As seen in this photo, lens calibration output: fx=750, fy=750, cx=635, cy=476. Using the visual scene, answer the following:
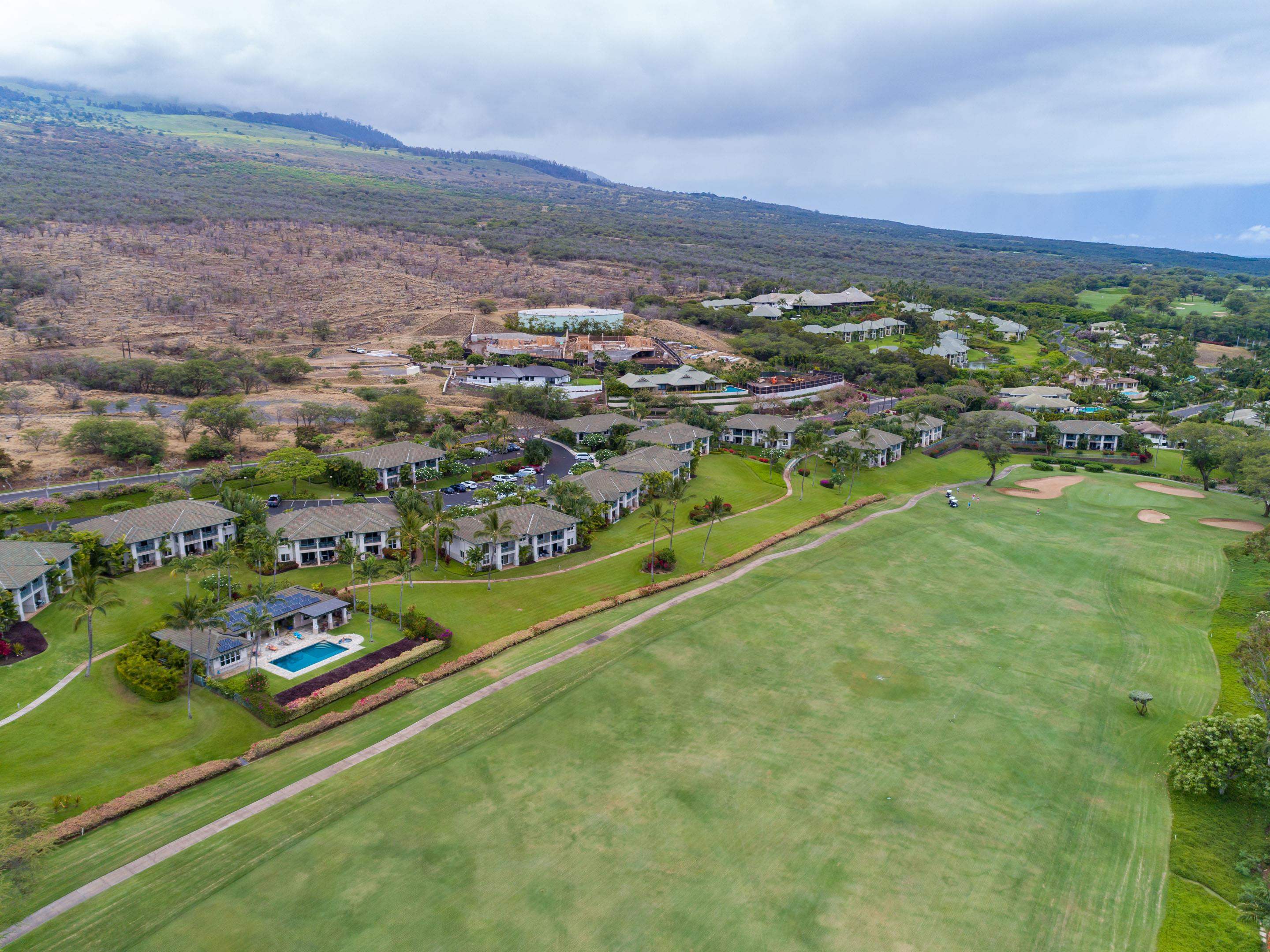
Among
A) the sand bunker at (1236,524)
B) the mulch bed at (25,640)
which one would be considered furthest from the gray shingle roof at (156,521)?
the sand bunker at (1236,524)

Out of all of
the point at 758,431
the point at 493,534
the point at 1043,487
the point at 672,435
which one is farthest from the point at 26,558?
the point at 1043,487

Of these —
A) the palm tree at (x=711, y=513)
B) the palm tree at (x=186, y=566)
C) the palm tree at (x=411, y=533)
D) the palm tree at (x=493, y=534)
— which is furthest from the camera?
the palm tree at (x=711, y=513)

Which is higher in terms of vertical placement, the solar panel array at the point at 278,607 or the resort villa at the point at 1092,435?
the resort villa at the point at 1092,435

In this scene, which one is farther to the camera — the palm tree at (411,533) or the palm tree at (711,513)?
the palm tree at (711,513)

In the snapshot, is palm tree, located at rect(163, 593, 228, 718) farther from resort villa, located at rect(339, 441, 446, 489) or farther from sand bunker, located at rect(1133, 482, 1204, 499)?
sand bunker, located at rect(1133, 482, 1204, 499)

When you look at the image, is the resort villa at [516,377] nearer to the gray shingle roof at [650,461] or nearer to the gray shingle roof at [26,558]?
the gray shingle roof at [650,461]

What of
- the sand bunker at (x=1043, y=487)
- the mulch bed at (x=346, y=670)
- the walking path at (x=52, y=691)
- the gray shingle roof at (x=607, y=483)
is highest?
the gray shingle roof at (x=607, y=483)

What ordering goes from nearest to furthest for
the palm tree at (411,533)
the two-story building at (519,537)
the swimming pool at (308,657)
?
the swimming pool at (308,657), the palm tree at (411,533), the two-story building at (519,537)

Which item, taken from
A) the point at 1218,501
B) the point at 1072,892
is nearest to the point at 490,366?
the point at 1218,501
